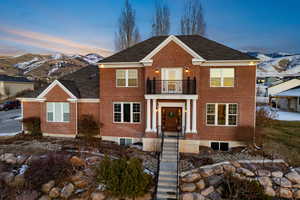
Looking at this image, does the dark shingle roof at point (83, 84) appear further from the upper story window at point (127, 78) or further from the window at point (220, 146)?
the window at point (220, 146)

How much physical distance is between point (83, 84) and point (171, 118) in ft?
30.0

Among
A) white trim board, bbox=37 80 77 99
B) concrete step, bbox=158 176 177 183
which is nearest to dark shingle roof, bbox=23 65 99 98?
white trim board, bbox=37 80 77 99

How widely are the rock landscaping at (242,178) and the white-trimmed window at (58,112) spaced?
1084 centimetres

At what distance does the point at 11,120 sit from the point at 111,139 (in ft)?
57.3

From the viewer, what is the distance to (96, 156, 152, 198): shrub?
7262 mm

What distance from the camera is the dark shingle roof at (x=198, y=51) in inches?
481

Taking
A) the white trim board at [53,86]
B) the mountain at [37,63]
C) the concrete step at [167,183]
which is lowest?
the concrete step at [167,183]

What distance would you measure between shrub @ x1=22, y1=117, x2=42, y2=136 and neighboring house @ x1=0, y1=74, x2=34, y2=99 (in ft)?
117

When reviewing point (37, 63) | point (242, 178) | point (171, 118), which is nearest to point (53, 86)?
point (171, 118)

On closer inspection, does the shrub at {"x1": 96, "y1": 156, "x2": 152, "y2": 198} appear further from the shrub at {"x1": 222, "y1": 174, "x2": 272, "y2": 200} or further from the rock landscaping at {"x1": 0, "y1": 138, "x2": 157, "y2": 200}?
the shrub at {"x1": 222, "y1": 174, "x2": 272, "y2": 200}

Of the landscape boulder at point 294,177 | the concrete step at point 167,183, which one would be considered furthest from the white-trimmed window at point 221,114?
the concrete step at point 167,183

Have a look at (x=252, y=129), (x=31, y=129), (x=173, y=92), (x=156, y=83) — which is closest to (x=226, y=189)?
(x=252, y=129)

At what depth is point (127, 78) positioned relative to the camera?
1351 centimetres

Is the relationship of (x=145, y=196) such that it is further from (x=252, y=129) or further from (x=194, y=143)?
(x=252, y=129)
